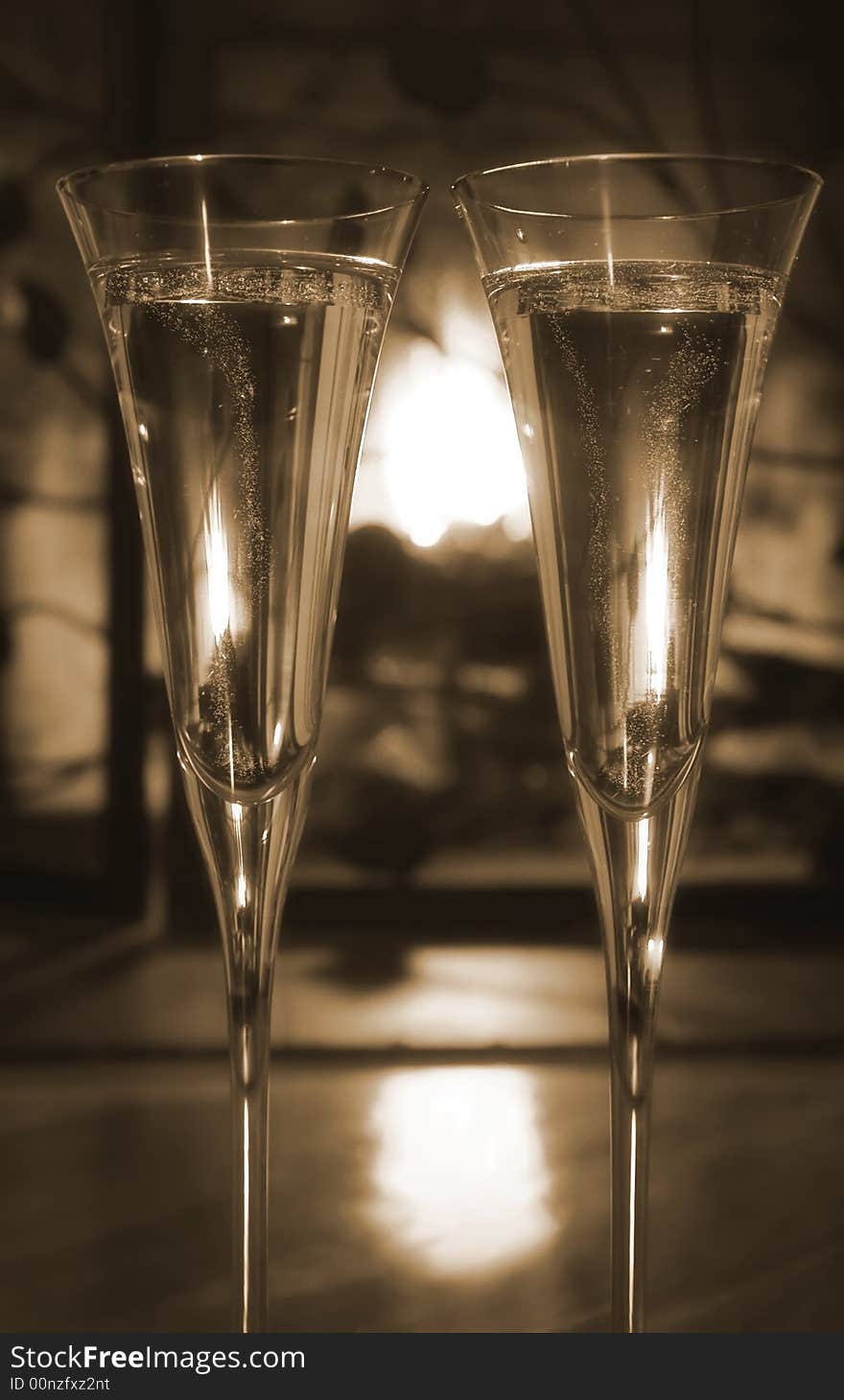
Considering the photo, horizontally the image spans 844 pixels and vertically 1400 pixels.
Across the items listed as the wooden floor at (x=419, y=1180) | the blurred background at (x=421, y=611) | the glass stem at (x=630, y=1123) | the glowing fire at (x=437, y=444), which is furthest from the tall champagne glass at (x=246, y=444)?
the glowing fire at (x=437, y=444)

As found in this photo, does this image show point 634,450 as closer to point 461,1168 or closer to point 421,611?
point 461,1168

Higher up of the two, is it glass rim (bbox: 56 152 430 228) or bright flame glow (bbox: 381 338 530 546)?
bright flame glow (bbox: 381 338 530 546)

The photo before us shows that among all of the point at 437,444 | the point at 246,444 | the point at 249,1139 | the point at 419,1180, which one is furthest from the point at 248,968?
the point at 437,444

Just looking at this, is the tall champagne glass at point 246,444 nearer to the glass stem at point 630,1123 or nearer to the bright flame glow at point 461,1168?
the glass stem at point 630,1123

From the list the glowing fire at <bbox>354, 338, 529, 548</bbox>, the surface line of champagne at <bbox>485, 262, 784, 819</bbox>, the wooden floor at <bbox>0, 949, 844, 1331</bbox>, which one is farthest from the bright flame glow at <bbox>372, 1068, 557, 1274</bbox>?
the glowing fire at <bbox>354, 338, 529, 548</bbox>

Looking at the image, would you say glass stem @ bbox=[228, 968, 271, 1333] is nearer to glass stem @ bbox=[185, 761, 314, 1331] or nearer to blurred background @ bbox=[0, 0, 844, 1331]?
glass stem @ bbox=[185, 761, 314, 1331]
